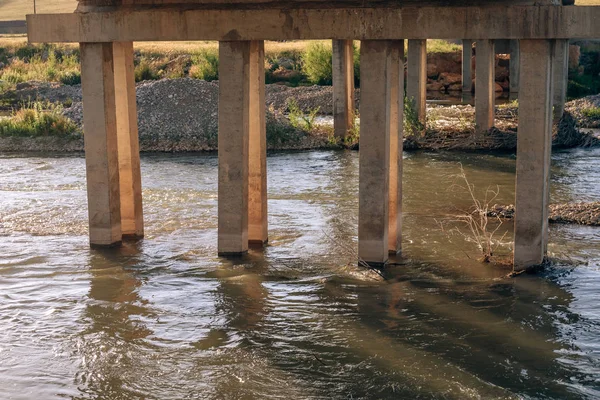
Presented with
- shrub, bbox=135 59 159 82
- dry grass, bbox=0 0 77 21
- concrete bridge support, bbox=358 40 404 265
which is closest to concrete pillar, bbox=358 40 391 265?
concrete bridge support, bbox=358 40 404 265

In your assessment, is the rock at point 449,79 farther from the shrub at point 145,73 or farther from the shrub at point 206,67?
the shrub at point 145,73

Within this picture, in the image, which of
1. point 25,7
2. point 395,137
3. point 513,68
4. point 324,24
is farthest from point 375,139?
point 25,7

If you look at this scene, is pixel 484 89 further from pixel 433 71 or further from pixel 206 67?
pixel 206 67

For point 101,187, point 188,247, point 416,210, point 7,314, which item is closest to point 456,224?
point 416,210

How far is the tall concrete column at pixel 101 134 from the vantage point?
1450 centimetres

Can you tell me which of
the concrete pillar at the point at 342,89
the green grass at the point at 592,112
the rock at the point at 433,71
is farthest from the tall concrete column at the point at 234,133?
the rock at the point at 433,71

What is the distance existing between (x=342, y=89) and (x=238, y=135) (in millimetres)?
14496

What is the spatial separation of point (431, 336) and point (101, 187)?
239 inches

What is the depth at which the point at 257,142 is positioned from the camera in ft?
49.3

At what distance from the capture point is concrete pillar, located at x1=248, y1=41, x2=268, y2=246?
1476 centimetres

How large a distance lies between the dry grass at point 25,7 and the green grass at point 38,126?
190 feet

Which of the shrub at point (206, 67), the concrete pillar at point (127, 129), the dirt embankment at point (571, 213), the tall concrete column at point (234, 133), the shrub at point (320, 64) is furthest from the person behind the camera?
the shrub at point (206, 67)

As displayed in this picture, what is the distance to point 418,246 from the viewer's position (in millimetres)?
15758

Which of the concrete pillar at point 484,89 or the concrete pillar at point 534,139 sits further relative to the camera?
the concrete pillar at point 484,89
